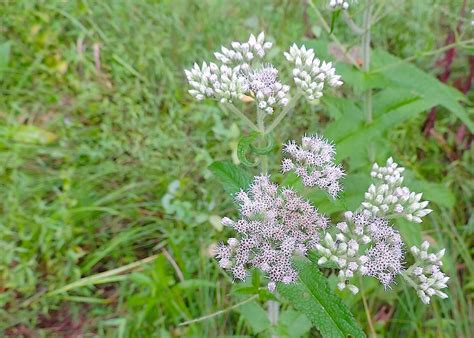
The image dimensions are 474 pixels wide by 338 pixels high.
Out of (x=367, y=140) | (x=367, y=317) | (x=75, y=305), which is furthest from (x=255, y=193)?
(x=75, y=305)

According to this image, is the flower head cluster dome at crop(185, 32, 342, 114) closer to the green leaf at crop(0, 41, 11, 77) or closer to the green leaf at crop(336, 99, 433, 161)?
the green leaf at crop(336, 99, 433, 161)

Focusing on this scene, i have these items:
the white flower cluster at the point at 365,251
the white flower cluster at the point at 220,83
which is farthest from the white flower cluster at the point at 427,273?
the white flower cluster at the point at 220,83

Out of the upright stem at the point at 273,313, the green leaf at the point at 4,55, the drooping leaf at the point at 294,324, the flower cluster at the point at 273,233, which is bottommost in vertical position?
the drooping leaf at the point at 294,324

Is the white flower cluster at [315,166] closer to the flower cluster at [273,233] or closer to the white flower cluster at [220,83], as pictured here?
the flower cluster at [273,233]

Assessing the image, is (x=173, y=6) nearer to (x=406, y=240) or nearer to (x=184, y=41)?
(x=184, y=41)

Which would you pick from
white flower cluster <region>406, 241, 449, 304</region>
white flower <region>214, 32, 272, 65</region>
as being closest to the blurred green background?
white flower cluster <region>406, 241, 449, 304</region>
